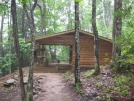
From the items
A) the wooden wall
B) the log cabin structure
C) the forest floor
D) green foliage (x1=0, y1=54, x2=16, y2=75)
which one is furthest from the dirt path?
green foliage (x1=0, y1=54, x2=16, y2=75)

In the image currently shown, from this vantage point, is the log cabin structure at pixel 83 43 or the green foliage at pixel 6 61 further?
the green foliage at pixel 6 61

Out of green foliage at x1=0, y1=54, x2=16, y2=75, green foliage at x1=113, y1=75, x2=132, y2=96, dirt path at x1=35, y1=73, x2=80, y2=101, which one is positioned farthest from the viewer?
green foliage at x1=0, y1=54, x2=16, y2=75

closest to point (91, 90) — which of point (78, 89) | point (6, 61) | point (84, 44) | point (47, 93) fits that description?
point (78, 89)

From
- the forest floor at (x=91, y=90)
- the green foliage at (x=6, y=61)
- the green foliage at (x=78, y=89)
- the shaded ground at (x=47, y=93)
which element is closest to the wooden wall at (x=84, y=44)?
the green foliage at (x=6, y=61)

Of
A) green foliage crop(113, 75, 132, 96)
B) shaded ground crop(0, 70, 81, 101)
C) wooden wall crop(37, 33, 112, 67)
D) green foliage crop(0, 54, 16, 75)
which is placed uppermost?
wooden wall crop(37, 33, 112, 67)

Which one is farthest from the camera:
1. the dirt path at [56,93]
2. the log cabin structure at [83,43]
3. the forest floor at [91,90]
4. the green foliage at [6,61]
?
the green foliage at [6,61]

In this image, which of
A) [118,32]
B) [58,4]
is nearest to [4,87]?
[118,32]

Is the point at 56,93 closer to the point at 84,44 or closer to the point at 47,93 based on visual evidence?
the point at 47,93

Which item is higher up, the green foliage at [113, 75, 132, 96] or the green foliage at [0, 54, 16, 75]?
the green foliage at [0, 54, 16, 75]

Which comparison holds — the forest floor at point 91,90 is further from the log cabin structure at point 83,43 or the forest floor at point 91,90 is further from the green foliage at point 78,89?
the log cabin structure at point 83,43

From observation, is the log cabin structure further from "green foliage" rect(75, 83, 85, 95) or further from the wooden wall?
"green foliage" rect(75, 83, 85, 95)

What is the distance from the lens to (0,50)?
25.8 metres

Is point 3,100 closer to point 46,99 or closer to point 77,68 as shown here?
point 46,99

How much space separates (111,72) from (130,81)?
7.37ft
